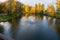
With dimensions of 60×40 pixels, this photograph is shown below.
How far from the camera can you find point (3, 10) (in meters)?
20.0

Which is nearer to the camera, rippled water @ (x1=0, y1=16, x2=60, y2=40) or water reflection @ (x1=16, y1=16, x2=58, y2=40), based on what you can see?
water reflection @ (x1=16, y1=16, x2=58, y2=40)

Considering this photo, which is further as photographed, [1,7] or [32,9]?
[32,9]

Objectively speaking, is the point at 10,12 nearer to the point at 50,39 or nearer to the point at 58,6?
the point at 58,6

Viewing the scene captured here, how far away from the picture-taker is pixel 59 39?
8.55 metres

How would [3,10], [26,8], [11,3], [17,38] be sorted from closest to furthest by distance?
[17,38] < [3,10] < [11,3] < [26,8]

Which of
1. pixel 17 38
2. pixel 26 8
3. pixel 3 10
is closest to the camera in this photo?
pixel 17 38

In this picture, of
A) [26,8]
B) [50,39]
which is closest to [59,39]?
[50,39]

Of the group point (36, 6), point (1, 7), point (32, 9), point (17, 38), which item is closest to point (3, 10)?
point (1, 7)

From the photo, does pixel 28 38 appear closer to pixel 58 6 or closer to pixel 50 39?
pixel 50 39

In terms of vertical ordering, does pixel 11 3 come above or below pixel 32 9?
above

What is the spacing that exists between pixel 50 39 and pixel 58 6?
13.7 m

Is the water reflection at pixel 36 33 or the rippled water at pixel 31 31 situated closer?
the water reflection at pixel 36 33

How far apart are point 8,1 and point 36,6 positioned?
53.1ft

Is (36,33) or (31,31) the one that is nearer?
(36,33)
